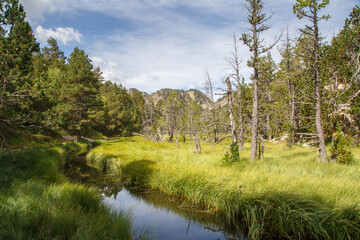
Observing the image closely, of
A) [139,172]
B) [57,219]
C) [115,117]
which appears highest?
[115,117]

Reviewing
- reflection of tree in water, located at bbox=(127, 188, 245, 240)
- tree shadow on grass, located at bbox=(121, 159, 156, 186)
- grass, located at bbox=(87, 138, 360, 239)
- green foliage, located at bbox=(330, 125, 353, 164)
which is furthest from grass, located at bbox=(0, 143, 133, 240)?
green foliage, located at bbox=(330, 125, 353, 164)

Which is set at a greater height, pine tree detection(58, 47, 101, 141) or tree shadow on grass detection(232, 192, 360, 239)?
pine tree detection(58, 47, 101, 141)

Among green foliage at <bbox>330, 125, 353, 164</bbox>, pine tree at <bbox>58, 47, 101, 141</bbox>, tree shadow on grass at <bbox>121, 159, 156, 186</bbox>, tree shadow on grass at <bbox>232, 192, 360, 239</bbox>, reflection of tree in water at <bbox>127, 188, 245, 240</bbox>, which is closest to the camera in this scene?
tree shadow on grass at <bbox>232, 192, 360, 239</bbox>

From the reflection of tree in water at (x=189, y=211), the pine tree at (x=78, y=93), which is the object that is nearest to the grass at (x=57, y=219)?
the reflection of tree in water at (x=189, y=211)

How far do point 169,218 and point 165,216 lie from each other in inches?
8.6

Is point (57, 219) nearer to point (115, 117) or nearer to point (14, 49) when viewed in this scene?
point (14, 49)

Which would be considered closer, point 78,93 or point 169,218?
point 169,218

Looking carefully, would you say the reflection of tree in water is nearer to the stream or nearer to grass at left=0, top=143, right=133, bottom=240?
the stream

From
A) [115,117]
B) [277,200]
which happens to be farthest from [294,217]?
[115,117]

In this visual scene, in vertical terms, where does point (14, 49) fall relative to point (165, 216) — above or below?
above

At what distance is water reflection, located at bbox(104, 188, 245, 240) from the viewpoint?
583cm

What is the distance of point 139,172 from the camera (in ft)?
37.1

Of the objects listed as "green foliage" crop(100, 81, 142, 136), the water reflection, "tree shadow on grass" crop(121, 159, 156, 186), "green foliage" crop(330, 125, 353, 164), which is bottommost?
the water reflection

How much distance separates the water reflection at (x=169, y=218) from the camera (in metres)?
5.83
